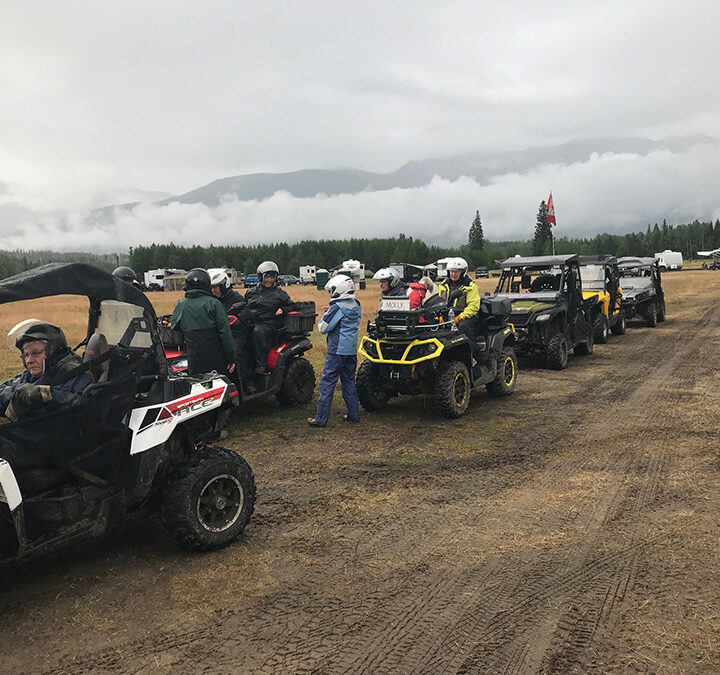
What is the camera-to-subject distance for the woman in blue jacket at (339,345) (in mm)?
8266

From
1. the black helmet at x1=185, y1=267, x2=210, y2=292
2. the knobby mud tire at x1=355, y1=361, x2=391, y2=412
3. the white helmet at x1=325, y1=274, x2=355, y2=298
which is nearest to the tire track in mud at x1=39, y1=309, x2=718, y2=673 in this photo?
the black helmet at x1=185, y1=267, x2=210, y2=292

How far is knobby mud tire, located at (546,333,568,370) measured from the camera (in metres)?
12.3

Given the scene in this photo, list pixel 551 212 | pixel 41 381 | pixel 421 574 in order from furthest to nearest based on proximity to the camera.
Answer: pixel 551 212, pixel 421 574, pixel 41 381

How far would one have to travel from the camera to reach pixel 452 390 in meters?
8.38

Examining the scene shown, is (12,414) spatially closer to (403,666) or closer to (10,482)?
(10,482)

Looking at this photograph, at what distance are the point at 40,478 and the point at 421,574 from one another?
246cm

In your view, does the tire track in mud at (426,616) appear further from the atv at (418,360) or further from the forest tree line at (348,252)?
the forest tree line at (348,252)

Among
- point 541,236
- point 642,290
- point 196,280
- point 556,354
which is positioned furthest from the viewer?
point 541,236

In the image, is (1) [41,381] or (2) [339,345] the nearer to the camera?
(1) [41,381]

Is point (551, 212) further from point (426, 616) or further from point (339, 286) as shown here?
point (426, 616)

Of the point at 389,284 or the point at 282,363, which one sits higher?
the point at 389,284

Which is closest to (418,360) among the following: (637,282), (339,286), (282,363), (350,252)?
(339,286)

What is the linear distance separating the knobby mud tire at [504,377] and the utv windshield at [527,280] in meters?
4.20

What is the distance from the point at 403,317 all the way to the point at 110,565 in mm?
5030
